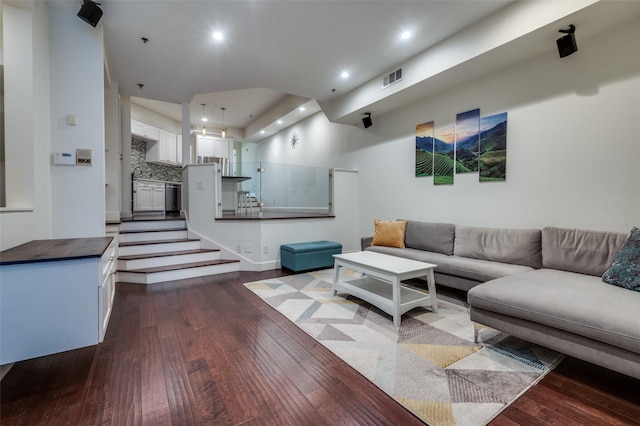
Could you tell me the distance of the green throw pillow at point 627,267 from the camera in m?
1.95

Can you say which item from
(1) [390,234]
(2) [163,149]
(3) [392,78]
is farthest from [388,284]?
(2) [163,149]

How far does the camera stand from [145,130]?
23.2 feet

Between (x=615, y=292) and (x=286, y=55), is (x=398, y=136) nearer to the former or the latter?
(x=286, y=55)

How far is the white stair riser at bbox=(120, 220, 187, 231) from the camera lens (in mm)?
4443

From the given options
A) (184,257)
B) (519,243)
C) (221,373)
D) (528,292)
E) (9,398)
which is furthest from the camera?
(184,257)

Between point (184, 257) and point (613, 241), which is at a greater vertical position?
point (613, 241)

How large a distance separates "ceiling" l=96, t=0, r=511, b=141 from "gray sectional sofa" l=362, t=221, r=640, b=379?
7.89 feet

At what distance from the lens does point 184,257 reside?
422cm

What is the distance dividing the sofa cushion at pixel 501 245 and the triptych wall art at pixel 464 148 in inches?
26.8

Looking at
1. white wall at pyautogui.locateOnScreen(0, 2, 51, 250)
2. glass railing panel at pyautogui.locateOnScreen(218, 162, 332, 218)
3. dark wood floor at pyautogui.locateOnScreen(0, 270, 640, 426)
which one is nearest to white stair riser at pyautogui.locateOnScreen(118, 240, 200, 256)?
glass railing panel at pyautogui.locateOnScreen(218, 162, 332, 218)

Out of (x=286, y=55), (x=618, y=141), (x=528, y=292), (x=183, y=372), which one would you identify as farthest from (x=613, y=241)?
(x=286, y=55)

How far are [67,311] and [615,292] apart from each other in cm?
354

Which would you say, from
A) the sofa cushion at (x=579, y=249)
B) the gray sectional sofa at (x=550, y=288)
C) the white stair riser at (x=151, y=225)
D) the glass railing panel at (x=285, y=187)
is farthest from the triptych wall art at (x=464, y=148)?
the white stair riser at (x=151, y=225)

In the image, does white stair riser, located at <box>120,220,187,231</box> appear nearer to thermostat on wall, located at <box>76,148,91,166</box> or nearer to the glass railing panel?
the glass railing panel
